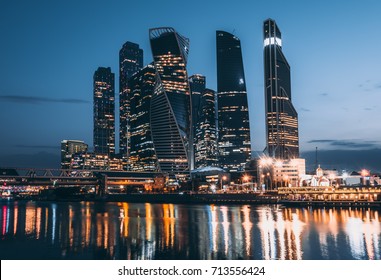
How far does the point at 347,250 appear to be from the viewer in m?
41.7

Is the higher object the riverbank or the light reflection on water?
the riverbank

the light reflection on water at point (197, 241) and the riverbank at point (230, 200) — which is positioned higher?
the riverbank at point (230, 200)

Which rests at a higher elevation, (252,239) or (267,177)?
(267,177)

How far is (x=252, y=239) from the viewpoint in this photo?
160 ft

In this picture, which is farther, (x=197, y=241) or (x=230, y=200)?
(x=230, y=200)

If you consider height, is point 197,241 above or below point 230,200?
below

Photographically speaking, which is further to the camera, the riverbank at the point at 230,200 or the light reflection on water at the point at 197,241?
the riverbank at the point at 230,200

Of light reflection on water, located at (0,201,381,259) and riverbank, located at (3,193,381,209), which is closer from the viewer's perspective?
light reflection on water, located at (0,201,381,259)
